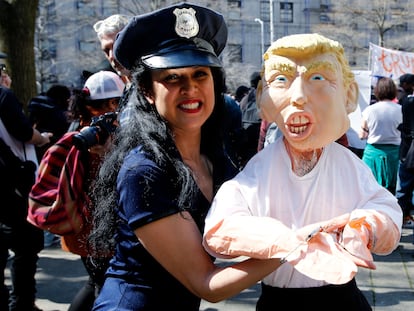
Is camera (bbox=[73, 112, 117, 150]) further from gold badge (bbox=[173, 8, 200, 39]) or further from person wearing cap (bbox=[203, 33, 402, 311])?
person wearing cap (bbox=[203, 33, 402, 311])

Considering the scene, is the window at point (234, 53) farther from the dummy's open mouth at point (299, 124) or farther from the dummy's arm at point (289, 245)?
the dummy's arm at point (289, 245)

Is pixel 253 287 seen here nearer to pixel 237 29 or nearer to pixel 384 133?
pixel 384 133

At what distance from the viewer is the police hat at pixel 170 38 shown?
1447 mm

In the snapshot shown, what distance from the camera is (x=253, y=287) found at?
13.0 ft

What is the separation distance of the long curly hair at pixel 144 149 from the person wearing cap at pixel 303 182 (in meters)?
0.14

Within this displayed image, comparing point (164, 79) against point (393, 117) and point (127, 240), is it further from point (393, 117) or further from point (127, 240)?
point (393, 117)

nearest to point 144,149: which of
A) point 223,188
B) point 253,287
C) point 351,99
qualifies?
point 223,188

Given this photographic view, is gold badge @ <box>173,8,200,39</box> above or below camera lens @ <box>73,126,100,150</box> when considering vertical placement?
above

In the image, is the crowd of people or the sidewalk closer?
the crowd of people

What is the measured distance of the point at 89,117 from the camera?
2.56 meters

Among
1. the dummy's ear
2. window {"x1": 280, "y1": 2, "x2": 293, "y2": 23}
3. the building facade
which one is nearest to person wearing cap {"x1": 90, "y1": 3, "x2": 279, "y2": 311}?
the dummy's ear

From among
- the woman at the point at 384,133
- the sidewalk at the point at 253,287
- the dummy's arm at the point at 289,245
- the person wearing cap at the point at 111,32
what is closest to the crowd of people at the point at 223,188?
the dummy's arm at the point at 289,245

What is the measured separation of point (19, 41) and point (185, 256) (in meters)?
4.86

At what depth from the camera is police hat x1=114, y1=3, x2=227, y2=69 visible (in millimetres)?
1447
